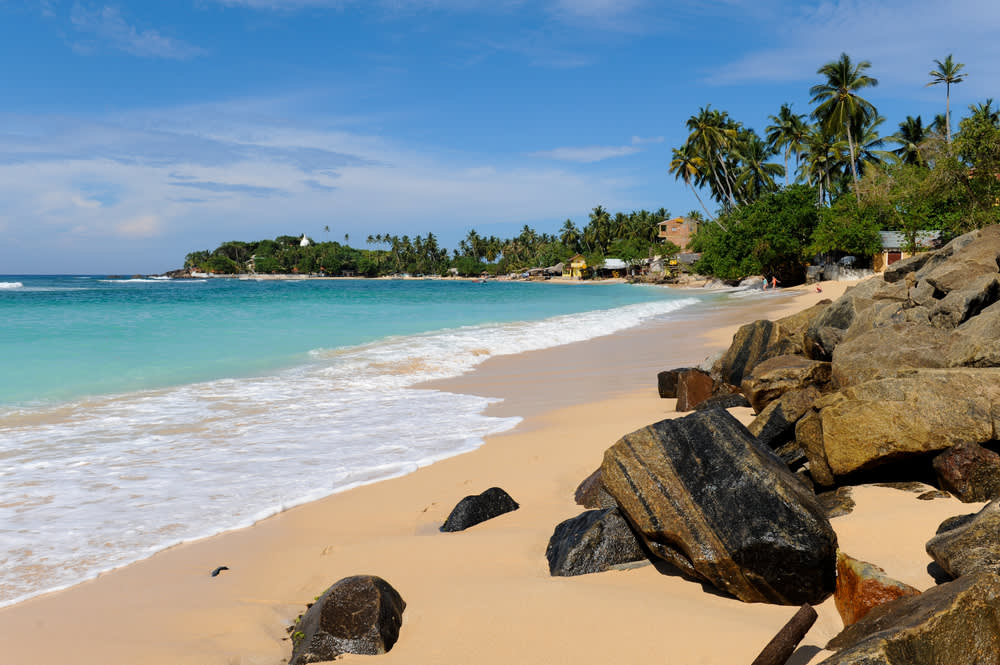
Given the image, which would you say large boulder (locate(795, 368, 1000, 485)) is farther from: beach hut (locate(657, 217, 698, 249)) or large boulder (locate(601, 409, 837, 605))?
beach hut (locate(657, 217, 698, 249))

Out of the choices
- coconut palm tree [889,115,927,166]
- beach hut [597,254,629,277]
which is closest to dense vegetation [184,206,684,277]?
beach hut [597,254,629,277]

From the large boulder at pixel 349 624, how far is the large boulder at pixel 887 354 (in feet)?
14.2

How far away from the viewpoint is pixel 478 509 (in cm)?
484

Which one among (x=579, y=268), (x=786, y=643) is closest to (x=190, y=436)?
(x=786, y=643)

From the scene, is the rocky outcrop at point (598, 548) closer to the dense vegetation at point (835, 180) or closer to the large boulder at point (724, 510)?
the large boulder at point (724, 510)

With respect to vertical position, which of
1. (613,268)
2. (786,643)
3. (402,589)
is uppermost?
(613,268)

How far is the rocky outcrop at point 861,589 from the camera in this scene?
2.83m

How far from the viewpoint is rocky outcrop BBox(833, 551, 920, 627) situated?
2.83m

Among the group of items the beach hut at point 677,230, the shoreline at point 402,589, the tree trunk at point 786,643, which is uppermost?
the beach hut at point 677,230

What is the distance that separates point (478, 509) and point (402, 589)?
1150 mm

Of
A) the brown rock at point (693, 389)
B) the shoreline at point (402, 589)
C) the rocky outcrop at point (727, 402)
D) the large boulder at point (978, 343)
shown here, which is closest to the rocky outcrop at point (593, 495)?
the shoreline at point (402, 589)

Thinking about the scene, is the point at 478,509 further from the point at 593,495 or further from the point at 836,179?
the point at 836,179

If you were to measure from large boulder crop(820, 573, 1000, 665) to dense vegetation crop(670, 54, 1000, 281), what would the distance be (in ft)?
110

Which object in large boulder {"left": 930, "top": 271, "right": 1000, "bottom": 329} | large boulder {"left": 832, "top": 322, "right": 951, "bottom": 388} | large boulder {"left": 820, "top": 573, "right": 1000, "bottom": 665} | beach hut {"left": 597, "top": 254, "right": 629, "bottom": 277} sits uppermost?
beach hut {"left": 597, "top": 254, "right": 629, "bottom": 277}
